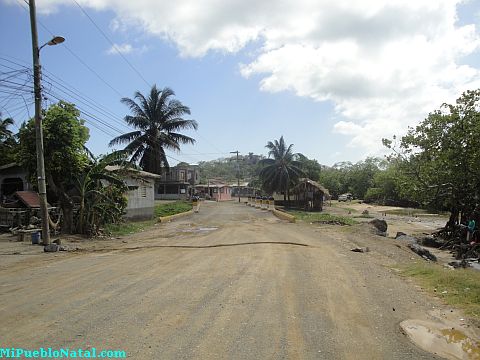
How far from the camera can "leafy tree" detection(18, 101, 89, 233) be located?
17344 mm

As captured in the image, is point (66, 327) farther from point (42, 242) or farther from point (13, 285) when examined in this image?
point (42, 242)

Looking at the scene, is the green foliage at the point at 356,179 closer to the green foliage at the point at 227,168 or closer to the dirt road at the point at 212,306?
the green foliage at the point at 227,168

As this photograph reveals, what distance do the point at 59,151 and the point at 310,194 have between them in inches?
1597

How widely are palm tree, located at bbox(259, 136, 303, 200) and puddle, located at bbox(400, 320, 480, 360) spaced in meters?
46.8

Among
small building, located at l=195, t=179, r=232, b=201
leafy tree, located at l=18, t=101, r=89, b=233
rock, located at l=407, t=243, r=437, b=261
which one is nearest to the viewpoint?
rock, located at l=407, t=243, r=437, b=261

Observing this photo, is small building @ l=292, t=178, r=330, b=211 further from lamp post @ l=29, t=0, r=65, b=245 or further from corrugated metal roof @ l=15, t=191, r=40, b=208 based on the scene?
lamp post @ l=29, t=0, r=65, b=245

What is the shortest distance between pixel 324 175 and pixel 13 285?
89.3 metres

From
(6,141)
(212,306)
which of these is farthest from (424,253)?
(6,141)

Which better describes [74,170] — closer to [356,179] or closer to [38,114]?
[38,114]

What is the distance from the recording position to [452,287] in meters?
8.36

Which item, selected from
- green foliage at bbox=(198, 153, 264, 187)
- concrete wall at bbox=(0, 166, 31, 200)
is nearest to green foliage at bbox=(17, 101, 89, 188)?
concrete wall at bbox=(0, 166, 31, 200)

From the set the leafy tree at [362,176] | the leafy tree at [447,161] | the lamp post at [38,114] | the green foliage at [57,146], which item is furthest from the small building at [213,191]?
the lamp post at [38,114]

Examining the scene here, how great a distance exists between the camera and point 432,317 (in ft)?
21.3

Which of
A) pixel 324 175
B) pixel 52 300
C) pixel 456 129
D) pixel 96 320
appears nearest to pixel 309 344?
pixel 96 320
